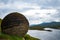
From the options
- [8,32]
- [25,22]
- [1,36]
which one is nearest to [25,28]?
[25,22]

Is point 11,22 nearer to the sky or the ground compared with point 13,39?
nearer to the sky

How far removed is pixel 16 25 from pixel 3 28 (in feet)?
8.15

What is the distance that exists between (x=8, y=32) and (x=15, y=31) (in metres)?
1.21

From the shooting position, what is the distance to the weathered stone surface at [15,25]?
32.7 metres

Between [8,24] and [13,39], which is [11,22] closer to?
[8,24]

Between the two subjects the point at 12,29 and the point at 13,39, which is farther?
the point at 12,29

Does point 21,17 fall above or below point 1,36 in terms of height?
above

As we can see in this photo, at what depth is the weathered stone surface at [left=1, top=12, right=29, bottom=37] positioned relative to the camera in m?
32.7

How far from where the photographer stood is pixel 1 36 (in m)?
30.0

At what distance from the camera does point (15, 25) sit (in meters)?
32.8

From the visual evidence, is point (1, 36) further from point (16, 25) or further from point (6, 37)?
point (16, 25)

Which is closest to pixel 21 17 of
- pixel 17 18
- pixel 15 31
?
pixel 17 18

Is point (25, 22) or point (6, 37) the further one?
point (25, 22)

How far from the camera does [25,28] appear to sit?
112 ft
